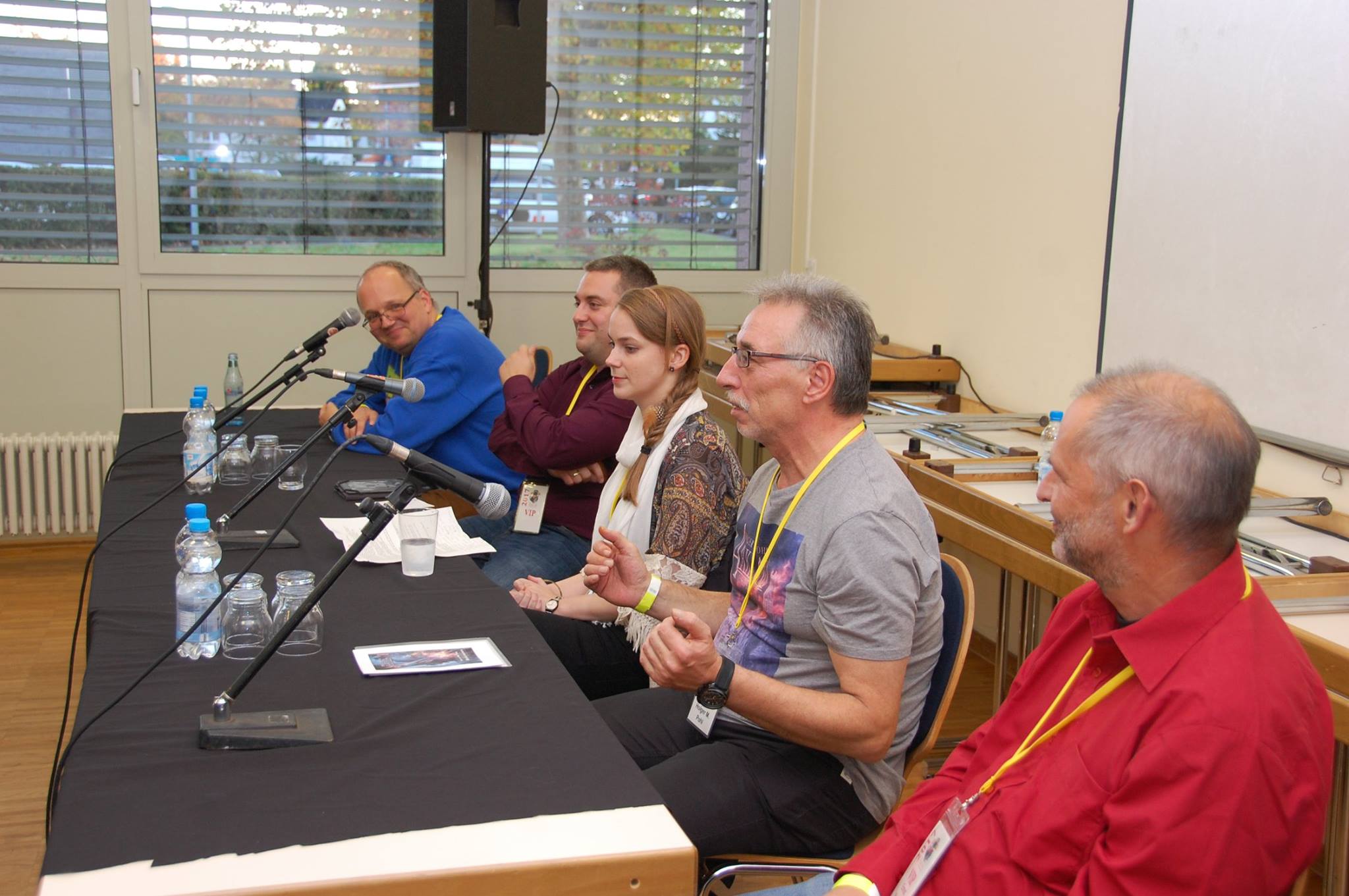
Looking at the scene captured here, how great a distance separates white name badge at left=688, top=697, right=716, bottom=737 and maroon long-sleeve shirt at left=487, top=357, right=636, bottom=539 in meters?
1.18

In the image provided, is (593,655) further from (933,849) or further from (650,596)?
(933,849)

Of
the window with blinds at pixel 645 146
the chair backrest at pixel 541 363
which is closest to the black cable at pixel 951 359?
the chair backrest at pixel 541 363

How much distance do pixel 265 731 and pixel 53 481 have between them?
4.21m

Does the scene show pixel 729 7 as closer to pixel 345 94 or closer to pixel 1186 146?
pixel 345 94

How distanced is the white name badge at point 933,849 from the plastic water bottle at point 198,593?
1.09 meters

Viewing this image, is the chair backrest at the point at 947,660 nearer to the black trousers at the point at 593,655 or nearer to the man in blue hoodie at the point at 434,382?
the black trousers at the point at 593,655

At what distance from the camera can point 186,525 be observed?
231 cm

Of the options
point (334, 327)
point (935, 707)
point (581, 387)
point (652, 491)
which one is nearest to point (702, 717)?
point (935, 707)

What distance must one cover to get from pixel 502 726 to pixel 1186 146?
7.96 ft

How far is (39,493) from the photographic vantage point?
5059 millimetres

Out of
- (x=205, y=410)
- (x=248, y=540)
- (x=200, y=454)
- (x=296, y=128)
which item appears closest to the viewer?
(x=248, y=540)

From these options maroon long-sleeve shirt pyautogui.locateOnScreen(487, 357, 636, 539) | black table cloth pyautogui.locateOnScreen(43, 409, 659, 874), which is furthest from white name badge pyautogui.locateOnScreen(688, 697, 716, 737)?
maroon long-sleeve shirt pyautogui.locateOnScreen(487, 357, 636, 539)

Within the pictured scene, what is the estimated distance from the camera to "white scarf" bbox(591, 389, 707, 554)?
243 cm

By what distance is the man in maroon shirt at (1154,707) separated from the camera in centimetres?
111
